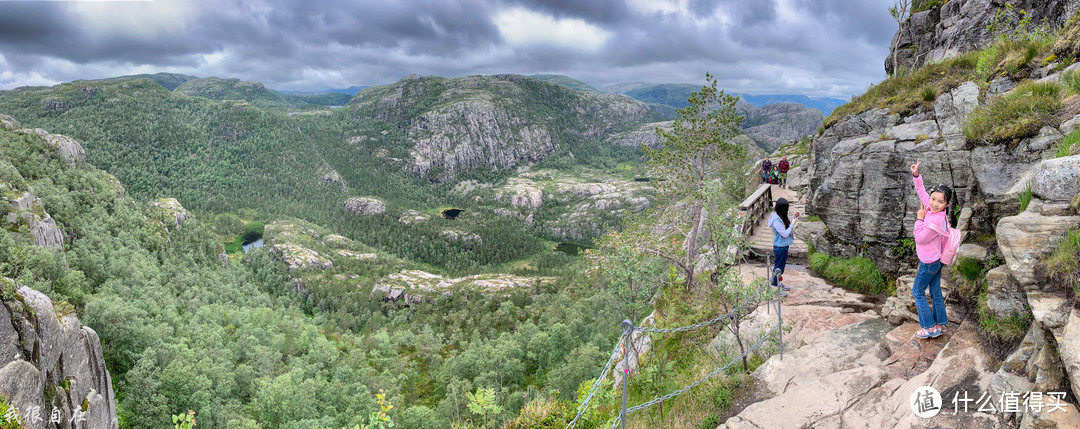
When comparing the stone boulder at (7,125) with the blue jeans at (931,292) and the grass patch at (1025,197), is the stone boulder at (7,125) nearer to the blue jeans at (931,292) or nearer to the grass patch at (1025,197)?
the blue jeans at (931,292)

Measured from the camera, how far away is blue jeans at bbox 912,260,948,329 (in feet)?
25.3

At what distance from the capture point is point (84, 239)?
244 ft

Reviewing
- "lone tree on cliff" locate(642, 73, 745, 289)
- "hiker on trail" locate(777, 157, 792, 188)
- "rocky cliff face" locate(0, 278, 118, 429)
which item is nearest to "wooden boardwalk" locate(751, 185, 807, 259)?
"hiker on trail" locate(777, 157, 792, 188)

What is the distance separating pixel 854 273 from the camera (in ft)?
40.4

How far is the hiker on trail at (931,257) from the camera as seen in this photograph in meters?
7.32

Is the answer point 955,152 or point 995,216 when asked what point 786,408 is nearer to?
point 995,216

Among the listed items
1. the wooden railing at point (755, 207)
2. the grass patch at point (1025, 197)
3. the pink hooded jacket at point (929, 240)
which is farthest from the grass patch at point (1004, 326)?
the wooden railing at point (755, 207)

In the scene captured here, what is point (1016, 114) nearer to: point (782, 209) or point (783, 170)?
point (782, 209)

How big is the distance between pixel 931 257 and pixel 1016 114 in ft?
14.4

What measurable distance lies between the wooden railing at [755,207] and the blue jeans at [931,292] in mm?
8743

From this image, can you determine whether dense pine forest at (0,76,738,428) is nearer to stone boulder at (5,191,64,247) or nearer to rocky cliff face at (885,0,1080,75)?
stone boulder at (5,191,64,247)

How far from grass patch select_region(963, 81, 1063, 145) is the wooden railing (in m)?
7.70

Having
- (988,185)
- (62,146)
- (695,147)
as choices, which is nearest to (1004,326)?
(988,185)

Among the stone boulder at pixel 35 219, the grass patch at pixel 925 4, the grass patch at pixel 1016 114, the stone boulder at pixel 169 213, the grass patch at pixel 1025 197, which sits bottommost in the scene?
the stone boulder at pixel 169 213
